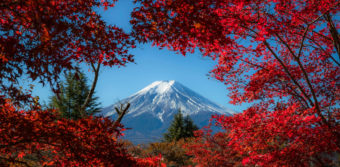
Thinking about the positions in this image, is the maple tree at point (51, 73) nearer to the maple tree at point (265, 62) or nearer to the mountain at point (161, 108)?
the maple tree at point (265, 62)

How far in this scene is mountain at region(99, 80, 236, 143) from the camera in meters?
136

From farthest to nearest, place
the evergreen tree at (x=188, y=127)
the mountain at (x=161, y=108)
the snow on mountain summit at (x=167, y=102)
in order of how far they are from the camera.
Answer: the snow on mountain summit at (x=167, y=102) → the mountain at (x=161, y=108) → the evergreen tree at (x=188, y=127)

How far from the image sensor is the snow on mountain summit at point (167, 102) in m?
143

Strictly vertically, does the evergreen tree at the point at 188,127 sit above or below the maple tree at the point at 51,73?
above

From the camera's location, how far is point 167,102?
153m

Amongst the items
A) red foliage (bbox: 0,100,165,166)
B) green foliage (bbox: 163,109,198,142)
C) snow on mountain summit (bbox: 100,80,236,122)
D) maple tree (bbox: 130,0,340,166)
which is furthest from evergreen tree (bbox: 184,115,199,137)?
snow on mountain summit (bbox: 100,80,236,122)

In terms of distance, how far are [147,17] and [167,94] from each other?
153m

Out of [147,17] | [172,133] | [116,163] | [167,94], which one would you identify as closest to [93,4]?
[147,17]

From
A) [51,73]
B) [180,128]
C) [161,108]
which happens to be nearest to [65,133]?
[51,73]

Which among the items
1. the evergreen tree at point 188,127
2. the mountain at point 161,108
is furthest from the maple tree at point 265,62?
the mountain at point 161,108

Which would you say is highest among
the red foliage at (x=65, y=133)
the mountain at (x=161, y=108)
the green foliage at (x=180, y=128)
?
the mountain at (x=161, y=108)

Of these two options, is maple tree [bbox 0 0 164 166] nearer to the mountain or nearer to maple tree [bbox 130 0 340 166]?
maple tree [bbox 130 0 340 166]

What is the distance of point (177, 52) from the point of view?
15.3 feet

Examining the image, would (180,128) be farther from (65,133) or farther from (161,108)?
(161,108)
